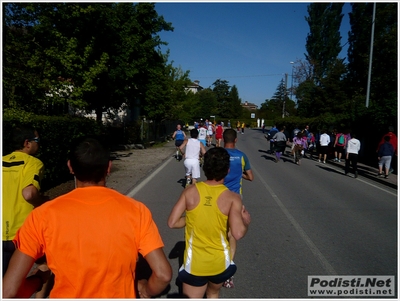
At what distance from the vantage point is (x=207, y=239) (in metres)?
3.16

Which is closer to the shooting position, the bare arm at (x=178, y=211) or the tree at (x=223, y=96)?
the bare arm at (x=178, y=211)

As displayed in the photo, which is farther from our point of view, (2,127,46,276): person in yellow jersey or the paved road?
the paved road

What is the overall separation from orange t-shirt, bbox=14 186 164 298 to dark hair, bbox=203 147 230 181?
137 centimetres

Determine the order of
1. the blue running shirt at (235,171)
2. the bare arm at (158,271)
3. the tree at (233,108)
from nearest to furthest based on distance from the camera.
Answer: the bare arm at (158,271), the blue running shirt at (235,171), the tree at (233,108)

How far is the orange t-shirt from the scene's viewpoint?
1.97 metres

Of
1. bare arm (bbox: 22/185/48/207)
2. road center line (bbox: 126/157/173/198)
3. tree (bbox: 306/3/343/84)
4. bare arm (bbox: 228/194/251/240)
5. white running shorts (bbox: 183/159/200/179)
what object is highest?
tree (bbox: 306/3/343/84)

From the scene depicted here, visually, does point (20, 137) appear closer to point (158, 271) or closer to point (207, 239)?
point (207, 239)

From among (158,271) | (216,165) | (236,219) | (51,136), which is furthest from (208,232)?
(51,136)

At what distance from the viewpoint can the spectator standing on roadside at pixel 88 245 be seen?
197cm

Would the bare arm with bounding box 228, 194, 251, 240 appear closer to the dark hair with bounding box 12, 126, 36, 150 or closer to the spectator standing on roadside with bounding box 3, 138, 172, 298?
the spectator standing on roadside with bounding box 3, 138, 172, 298

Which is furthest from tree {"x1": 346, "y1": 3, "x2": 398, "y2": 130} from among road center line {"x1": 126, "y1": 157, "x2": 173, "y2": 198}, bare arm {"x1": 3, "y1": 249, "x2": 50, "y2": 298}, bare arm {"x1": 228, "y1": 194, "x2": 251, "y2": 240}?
bare arm {"x1": 3, "y1": 249, "x2": 50, "y2": 298}

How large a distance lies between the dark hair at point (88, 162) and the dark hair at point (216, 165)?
52.5 inches

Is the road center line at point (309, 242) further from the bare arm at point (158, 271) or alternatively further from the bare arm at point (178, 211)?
the bare arm at point (158, 271)

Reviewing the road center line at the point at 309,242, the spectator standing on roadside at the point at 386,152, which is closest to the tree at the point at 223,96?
the spectator standing on roadside at the point at 386,152
